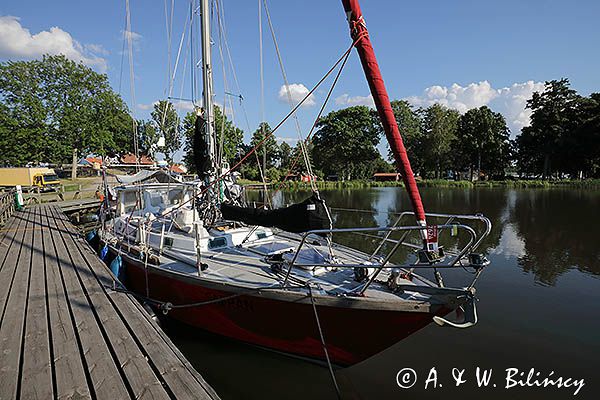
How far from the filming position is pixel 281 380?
16.8 feet

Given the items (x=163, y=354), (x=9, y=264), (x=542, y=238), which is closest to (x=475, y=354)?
(x=163, y=354)

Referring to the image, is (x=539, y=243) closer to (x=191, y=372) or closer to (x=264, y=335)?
(x=264, y=335)

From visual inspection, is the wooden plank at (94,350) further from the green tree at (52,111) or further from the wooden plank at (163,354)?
the green tree at (52,111)

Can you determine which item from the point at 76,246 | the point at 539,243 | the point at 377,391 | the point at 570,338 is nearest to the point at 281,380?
the point at 377,391

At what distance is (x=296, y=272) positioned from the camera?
17.6ft

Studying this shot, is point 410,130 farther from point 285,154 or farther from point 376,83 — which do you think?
point 376,83

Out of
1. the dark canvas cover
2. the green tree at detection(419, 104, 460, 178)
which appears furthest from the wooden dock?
the green tree at detection(419, 104, 460, 178)

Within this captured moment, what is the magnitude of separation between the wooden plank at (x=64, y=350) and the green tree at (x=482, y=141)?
64851mm

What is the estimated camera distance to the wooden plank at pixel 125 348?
290 cm

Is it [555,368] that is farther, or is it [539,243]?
[539,243]

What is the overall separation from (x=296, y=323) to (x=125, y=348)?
2.17m

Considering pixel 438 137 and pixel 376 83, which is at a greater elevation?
pixel 438 137

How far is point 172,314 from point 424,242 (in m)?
4.97

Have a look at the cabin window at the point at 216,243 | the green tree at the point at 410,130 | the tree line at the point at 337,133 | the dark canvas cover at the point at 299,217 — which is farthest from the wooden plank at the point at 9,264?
the green tree at the point at 410,130
